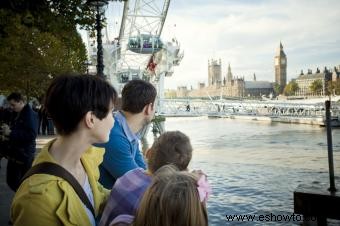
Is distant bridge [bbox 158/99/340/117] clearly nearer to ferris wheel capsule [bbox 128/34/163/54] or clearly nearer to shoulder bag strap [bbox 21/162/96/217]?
ferris wheel capsule [bbox 128/34/163/54]

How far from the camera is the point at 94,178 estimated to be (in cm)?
204

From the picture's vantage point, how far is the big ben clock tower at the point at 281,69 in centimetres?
15375

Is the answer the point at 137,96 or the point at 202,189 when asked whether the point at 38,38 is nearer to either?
the point at 137,96

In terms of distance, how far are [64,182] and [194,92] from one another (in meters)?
187

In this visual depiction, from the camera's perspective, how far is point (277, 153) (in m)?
21.0

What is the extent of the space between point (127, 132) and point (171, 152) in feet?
2.07

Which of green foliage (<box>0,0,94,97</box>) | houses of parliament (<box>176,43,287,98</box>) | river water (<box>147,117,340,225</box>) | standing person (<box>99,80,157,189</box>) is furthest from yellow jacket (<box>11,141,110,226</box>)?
houses of parliament (<box>176,43,287,98</box>)

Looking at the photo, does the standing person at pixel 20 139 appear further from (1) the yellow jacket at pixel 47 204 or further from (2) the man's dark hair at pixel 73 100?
(1) the yellow jacket at pixel 47 204

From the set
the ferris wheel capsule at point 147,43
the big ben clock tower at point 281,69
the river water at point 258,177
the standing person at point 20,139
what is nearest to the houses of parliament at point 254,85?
the big ben clock tower at point 281,69

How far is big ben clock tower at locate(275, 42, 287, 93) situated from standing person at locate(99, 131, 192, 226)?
15416cm

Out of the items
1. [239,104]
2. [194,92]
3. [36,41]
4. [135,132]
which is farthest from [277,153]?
[194,92]

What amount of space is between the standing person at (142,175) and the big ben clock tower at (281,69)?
6069 inches

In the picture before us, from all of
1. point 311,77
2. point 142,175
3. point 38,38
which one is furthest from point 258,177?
point 311,77

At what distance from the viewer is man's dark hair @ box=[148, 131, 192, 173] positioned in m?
2.18
